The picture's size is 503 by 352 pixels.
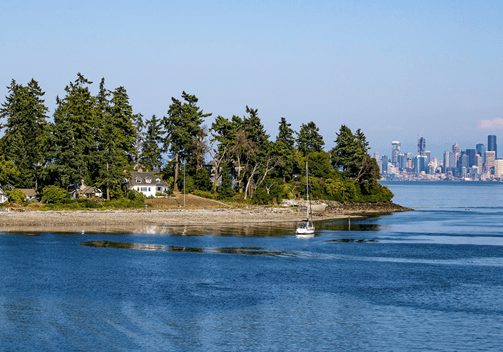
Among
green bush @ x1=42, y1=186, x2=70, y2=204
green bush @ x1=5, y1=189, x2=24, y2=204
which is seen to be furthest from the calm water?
green bush @ x1=5, y1=189, x2=24, y2=204

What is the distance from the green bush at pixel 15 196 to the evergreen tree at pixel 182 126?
116 ft

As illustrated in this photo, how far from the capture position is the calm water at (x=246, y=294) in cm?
2881

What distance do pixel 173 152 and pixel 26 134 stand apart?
1225 inches

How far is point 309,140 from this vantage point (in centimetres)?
14438

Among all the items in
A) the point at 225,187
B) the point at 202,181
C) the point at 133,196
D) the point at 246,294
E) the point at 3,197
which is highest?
the point at 202,181

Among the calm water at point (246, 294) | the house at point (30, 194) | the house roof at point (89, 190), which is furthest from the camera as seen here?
the house roof at point (89, 190)

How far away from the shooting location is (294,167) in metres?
133

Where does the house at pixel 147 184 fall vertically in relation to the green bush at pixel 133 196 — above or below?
above

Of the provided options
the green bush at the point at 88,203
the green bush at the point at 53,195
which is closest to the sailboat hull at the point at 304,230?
the green bush at the point at 88,203

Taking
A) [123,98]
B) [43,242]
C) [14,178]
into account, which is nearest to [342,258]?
[43,242]

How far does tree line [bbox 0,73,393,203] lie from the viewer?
94.6 m

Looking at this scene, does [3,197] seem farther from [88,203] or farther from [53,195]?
[88,203]

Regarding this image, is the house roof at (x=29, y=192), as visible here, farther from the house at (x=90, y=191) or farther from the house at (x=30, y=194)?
the house at (x=90, y=191)

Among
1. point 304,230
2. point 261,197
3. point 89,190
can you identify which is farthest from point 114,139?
point 304,230
